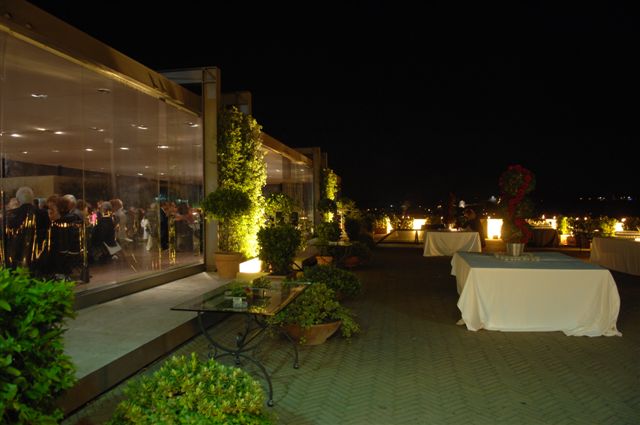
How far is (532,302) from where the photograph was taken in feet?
20.5

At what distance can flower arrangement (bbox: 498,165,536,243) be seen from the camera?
678cm

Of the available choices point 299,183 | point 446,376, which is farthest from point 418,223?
point 446,376

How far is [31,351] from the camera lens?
2.14 m

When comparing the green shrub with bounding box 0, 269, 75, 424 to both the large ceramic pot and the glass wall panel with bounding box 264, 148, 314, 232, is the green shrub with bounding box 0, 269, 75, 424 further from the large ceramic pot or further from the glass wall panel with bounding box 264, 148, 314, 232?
the glass wall panel with bounding box 264, 148, 314, 232

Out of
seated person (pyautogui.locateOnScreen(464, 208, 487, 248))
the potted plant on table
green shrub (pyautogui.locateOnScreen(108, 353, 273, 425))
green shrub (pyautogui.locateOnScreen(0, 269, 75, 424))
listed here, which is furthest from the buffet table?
green shrub (pyautogui.locateOnScreen(0, 269, 75, 424))

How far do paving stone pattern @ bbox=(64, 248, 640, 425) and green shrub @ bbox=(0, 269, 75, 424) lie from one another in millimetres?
1533

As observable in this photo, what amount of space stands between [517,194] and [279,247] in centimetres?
400

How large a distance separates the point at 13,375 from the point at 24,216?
5.17 m

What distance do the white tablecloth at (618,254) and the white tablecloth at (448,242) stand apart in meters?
3.35

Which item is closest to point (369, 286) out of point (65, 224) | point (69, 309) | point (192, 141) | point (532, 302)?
point (532, 302)

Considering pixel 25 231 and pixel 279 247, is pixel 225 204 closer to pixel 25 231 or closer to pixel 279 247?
pixel 279 247

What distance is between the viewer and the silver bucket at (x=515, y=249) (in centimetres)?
697

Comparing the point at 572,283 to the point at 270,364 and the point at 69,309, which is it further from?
the point at 69,309

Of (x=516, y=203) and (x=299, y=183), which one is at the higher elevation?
(x=299, y=183)
